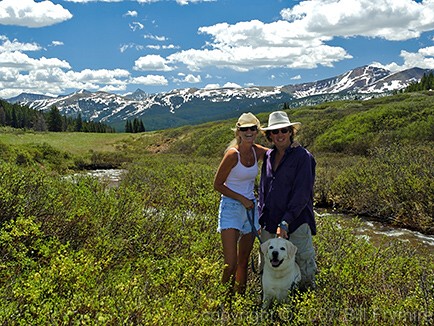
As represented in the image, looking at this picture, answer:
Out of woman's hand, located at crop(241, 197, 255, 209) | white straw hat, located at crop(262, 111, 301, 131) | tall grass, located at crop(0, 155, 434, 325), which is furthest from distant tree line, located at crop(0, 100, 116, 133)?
white straw hat, located at crop(262, 111, 301, 131)

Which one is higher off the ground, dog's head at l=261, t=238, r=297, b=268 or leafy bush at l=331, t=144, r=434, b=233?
dog's head at l=261, t=238, r=297, b=268

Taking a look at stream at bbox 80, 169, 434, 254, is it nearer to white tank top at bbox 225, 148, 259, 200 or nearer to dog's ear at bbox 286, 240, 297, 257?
white tank top at bbox 225, 148, 259, 200

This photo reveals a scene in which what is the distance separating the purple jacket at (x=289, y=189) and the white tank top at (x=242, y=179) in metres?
0.17

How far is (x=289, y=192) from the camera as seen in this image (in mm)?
4480

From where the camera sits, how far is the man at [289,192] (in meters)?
4.34

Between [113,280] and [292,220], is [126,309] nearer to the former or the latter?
[113,280]

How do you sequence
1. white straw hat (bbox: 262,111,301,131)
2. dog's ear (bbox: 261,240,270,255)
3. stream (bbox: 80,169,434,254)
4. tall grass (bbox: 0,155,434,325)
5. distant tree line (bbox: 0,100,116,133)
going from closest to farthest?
1. tall grass (bbox: 0,155,434,325)
2. dog's ear (bbox: 261,240,270,255)
3. white straw hat (bbox: 262,111,301,131)
4. stream (bbox: 80,169,434,254)
5. distant tree line (bbox: 0,100,116,133)

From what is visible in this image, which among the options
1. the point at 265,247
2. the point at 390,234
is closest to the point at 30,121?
the point at 390,234

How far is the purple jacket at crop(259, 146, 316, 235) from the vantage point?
4328 mm

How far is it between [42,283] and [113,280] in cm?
83

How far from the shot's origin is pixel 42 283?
11.9 feet

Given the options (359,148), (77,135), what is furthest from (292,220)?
(77,135)

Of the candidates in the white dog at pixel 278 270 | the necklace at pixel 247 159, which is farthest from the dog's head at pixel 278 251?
the necklace at pixel 247 159

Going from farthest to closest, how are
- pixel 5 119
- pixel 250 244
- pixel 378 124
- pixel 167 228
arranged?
1. pixel 5 119
2. pixel 378 124
3. pixel 167 228
4. pixel 250 244
